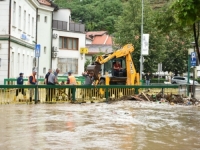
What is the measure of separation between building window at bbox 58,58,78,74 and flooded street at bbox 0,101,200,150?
35270 mm

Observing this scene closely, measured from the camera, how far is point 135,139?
1181 centimetres

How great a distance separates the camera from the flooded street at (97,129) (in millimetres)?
10883

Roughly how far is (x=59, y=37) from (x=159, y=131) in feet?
137

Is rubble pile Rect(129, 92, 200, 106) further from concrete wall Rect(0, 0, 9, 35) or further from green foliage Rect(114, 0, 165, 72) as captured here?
green foliage Rect(114, 0, 165, 72)

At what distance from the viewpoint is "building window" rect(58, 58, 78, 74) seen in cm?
5462

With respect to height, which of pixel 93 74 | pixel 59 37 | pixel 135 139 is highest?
pixel 59 37

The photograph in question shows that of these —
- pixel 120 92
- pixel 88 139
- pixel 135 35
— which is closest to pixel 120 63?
pixel 120 92

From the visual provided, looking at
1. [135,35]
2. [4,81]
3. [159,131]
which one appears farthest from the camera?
[135,35]

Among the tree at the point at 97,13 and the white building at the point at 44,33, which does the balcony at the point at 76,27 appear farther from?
the tree at the point at 97,13

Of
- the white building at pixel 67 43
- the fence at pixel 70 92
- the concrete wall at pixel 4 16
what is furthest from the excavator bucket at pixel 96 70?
the white building at pixel 67 43

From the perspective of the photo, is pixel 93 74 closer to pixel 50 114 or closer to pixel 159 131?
pixel 50 114

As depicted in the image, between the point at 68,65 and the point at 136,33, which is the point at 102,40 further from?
the point at 136,33

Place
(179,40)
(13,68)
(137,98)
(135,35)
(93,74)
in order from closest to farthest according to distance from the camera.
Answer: (137,98), (93,74), (13,68), (135,35), (179,40)

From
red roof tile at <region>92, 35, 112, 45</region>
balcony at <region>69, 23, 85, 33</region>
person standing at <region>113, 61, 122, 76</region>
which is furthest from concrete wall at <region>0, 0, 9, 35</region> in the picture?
red roof tile at <region>92, 35, 112, 45</region>
